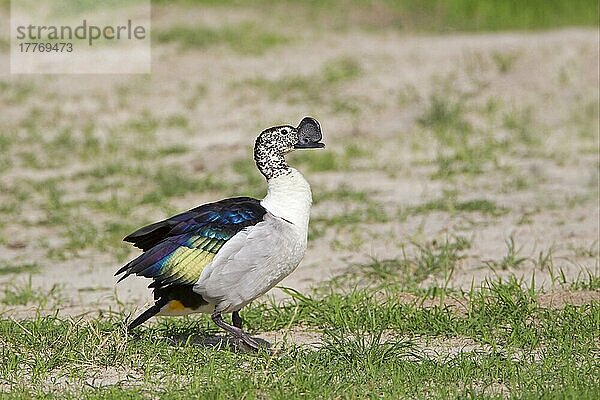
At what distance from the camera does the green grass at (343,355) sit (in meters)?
4.44

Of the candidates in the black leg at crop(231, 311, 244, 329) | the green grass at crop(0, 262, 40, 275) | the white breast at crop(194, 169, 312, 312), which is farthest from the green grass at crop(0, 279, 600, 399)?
the green grass at crop(0, 262, 40, 275)

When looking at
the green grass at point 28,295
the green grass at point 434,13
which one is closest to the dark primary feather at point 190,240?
the green grass at point 28,295

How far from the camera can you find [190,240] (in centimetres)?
490

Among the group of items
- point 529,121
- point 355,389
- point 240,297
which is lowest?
point 355,389

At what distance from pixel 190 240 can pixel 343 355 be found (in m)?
0.82

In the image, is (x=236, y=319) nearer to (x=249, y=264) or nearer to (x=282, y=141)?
(x=249, y=264)

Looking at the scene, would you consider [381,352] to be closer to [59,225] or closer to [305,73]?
[59,225]

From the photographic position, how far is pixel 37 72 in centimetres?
1245

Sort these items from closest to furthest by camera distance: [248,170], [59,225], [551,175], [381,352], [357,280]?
[381,352], [357,280], [59,225], [551,175], [248,170]

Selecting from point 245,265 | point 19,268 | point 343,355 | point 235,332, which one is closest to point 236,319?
point 235,332

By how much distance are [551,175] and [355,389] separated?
16.4 ft

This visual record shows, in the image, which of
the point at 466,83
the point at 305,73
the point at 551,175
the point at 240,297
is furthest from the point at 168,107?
the point at 240,297

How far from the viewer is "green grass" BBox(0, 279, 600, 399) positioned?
4.44 meters

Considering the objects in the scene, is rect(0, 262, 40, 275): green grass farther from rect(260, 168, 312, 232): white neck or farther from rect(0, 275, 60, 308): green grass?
rect(260, 168, 312, 232): white neck
